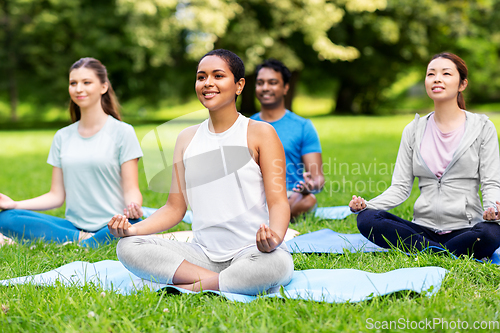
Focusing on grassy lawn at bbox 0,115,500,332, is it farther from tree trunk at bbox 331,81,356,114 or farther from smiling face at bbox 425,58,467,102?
tree trunk at bbox 331,81,356,114

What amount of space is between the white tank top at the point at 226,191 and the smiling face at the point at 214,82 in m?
0.20

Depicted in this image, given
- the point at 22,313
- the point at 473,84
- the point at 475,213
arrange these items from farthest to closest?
the point at 473,84
the point at 475,213
the point at 22,313

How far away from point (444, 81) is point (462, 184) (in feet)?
2.39

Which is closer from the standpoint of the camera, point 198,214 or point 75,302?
point 75,302

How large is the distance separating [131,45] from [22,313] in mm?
18026

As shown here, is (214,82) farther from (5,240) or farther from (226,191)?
(5,240)

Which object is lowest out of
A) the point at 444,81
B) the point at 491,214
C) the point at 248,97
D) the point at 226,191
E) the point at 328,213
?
the point at 328,213

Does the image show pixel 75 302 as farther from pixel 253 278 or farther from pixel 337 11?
pixel 337 11

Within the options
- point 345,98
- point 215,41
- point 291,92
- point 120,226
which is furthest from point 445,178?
point 345,98

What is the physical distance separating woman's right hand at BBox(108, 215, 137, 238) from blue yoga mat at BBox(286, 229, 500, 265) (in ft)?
4.18

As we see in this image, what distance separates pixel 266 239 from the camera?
239 cm

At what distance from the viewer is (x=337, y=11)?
17219mm

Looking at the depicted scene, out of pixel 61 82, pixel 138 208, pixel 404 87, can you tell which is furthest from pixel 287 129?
pixel 404 87

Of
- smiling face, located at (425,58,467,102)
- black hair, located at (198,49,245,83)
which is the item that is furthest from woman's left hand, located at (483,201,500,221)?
black hair, located at (198,49,245,83)
